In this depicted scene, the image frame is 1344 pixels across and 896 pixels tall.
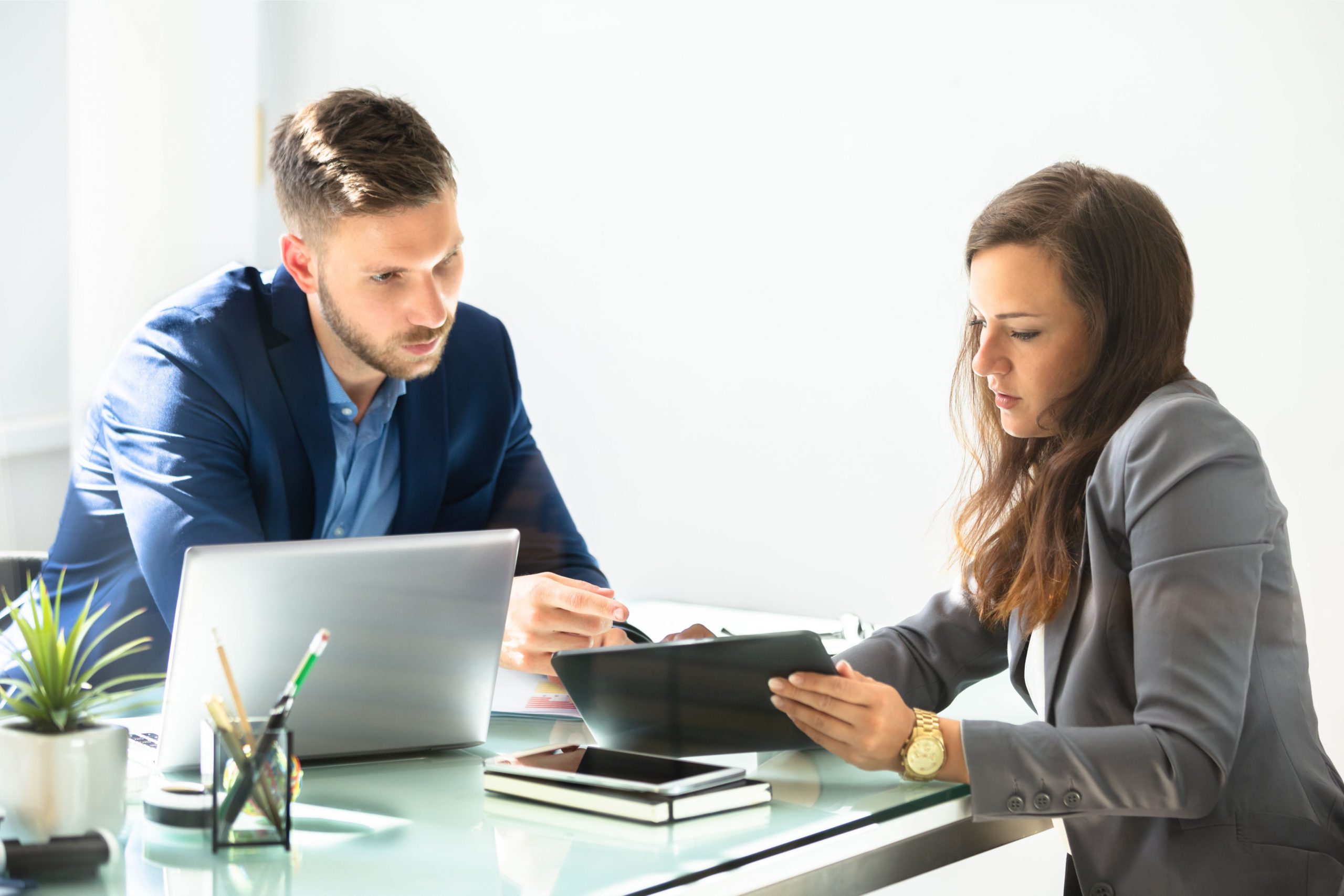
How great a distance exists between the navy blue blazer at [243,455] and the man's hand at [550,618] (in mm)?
387

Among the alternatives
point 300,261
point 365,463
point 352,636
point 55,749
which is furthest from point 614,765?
point 300,261

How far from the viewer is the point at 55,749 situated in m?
0.91

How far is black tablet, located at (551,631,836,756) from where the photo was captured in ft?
3.80

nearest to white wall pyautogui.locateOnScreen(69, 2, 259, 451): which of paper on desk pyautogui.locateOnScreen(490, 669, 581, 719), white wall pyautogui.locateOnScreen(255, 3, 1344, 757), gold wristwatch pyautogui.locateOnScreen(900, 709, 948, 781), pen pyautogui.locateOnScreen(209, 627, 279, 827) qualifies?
white wall pyautogui.locateOnScreen(255, 3, 1344, 757)

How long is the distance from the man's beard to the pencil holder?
0.94 m

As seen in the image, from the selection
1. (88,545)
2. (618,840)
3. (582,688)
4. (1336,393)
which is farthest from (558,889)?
(1336,393)

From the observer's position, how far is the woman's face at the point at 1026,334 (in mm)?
1401

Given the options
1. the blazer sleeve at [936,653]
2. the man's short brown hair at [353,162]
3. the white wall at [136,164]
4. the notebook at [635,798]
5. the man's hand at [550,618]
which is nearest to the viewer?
the notebook at [635,798]

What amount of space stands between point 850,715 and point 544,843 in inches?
13.4

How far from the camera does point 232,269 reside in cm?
192

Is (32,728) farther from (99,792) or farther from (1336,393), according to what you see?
(1336,393)

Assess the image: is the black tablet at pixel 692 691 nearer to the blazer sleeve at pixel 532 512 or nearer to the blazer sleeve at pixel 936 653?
the blazer sleeve at pixel 936 653

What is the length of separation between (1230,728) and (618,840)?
590mm

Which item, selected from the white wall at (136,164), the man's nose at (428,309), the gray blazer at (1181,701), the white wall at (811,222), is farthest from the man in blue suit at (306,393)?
the white wall at (136,164)
